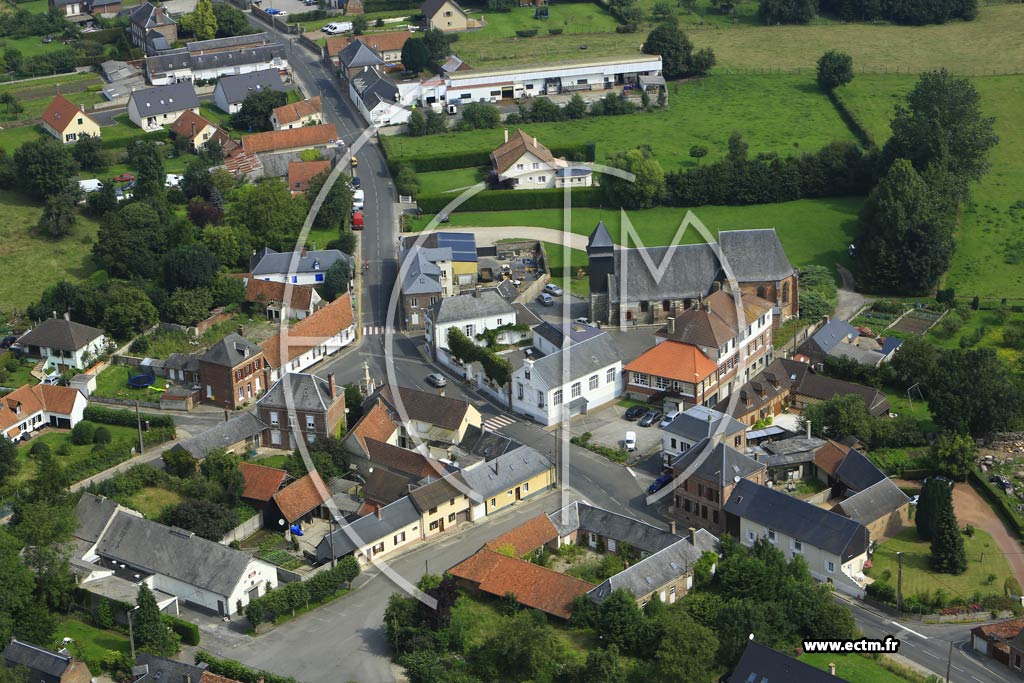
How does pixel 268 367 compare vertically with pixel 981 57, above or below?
below

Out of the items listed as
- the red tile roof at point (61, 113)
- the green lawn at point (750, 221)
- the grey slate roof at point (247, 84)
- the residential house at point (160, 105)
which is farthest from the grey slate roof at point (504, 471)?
the grey slate roof at point (247, 84)

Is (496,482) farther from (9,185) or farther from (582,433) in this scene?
(9,185)

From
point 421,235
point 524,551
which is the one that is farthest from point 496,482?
point 421,235

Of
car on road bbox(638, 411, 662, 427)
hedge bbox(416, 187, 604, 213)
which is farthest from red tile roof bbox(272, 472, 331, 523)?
hedge bbox(416, 187, 604, 213)

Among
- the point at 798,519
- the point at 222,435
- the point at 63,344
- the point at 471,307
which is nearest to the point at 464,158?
the point at 471,307

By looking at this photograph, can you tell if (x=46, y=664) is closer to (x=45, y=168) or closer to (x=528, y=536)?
(x=528, y=536)

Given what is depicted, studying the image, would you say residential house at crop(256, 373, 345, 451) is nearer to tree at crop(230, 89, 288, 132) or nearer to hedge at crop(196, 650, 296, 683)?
hedge at crop(196, 650, 296, 683)
